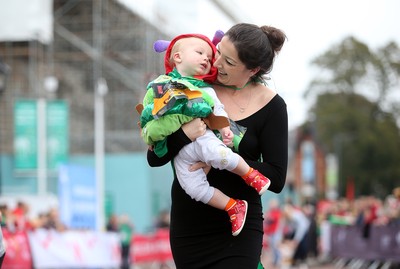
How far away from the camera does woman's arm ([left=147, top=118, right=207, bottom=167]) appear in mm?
4461

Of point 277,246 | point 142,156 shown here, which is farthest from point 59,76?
point 277,246

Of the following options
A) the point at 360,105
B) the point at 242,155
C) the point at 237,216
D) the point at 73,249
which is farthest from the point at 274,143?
the point at 360,105

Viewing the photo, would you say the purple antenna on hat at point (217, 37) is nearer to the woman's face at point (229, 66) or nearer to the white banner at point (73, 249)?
the woman's face at point (229, 66)

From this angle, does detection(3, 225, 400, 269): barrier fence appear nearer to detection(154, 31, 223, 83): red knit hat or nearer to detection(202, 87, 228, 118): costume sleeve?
detection(154, 31, 223, 83): red knit hat

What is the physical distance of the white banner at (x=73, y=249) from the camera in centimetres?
1734

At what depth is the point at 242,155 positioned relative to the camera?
4629mm

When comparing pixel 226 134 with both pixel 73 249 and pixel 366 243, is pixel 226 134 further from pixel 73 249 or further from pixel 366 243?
pixel 366 243

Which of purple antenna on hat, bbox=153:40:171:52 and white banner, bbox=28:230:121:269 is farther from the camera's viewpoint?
white banner, bbox=28:230:121:269

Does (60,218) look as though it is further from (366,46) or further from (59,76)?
(366,46)

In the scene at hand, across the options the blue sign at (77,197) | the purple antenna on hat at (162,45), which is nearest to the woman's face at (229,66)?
the purple antenna on hat at (162,45)

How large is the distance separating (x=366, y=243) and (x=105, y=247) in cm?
599

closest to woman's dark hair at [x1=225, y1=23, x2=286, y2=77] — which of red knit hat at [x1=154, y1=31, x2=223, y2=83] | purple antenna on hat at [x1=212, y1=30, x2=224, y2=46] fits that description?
red knit hat at [x1=154, y1=31, x2=223, y2=83]

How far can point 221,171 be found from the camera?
459 centimetres

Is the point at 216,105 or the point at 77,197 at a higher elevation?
the point at 216,105
